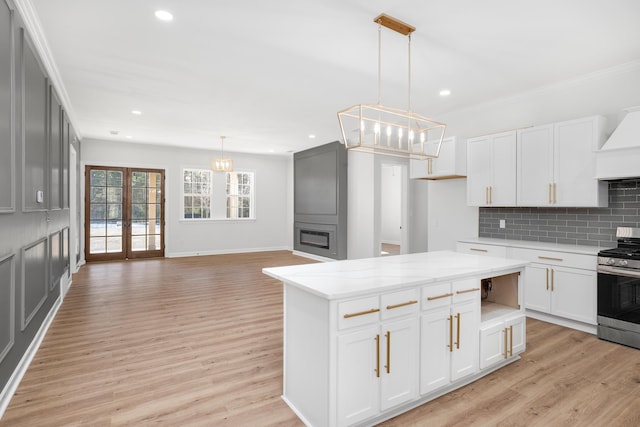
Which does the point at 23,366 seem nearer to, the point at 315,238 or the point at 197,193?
the point at 315,238

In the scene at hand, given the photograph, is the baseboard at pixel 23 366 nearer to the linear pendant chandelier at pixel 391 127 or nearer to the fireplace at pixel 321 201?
the linear pendant chandelier at pixel 391 127

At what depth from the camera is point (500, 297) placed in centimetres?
312

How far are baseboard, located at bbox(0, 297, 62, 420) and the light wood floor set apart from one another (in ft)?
0.16

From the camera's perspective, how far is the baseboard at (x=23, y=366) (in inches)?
87.7

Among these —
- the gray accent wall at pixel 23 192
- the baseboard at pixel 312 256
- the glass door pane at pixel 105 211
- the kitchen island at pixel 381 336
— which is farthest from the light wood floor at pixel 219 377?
the glass door pane at pixel 105 211

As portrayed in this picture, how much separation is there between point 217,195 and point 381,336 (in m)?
8.00

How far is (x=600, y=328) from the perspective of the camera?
3.43m

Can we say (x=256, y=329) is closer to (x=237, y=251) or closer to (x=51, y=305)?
(x=51, y=305)

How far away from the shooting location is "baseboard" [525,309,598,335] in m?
3.59

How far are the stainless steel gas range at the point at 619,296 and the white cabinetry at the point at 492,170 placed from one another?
Result: 126cm

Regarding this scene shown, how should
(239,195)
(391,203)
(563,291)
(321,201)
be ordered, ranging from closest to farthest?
1. (563,291)
2. (321,201)
3. (239,195)
4. (391,203)

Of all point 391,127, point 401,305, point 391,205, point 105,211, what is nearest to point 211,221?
point 105,211

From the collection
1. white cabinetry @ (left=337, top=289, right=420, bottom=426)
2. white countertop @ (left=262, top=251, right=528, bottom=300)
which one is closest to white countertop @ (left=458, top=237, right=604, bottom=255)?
white countertop @ (left=262, top=251, right=528, bottom=300)

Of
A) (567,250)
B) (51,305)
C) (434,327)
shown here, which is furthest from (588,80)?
(51,305)
